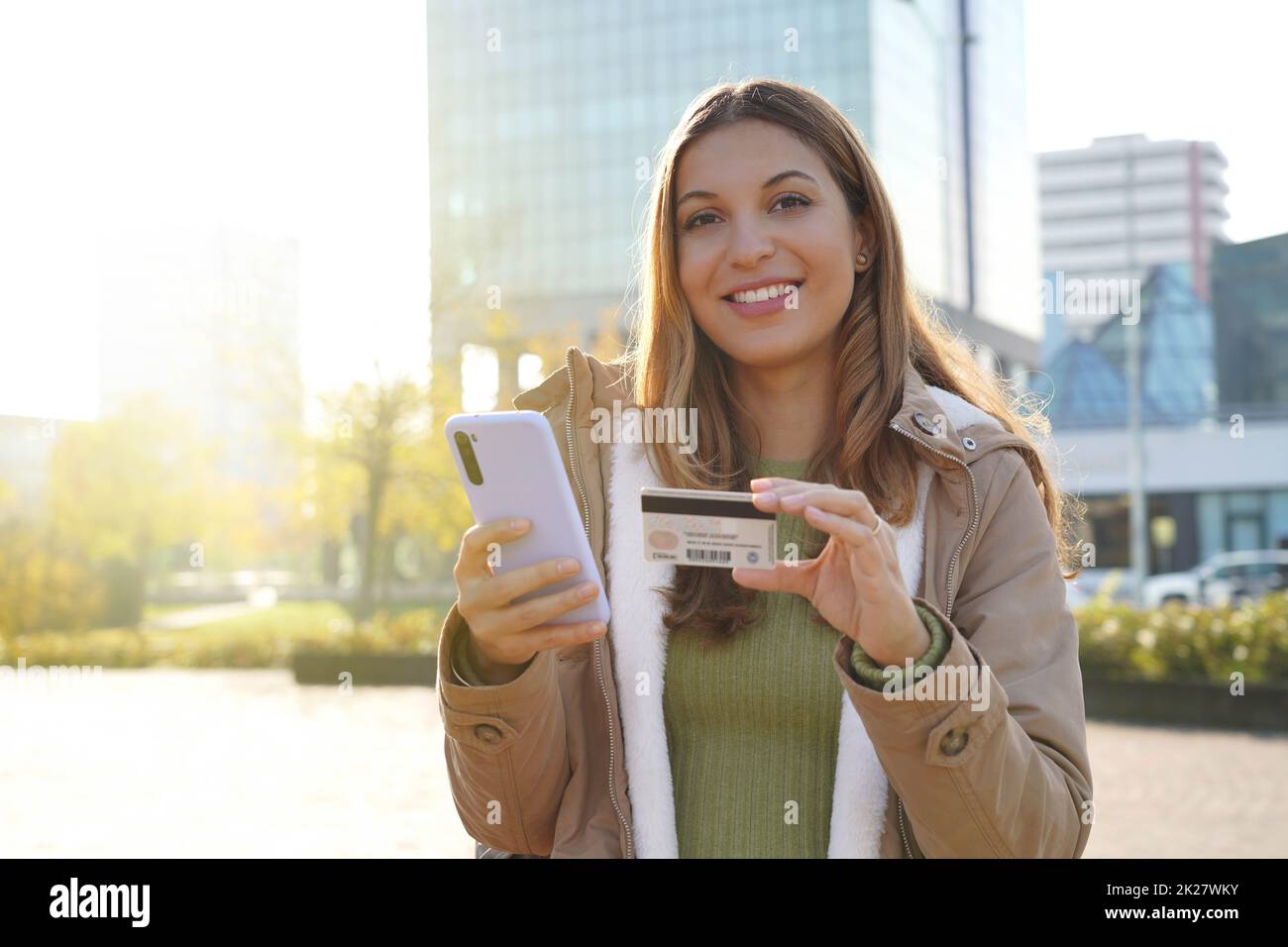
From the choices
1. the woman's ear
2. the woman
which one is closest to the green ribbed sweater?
the woman

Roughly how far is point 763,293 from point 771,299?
0.02 metres

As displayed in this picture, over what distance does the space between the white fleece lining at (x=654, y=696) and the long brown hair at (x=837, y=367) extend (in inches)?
2.0

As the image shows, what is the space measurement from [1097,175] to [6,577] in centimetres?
12631

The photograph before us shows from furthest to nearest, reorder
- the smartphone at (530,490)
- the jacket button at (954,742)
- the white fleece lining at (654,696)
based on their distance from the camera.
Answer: the white fleece lining at (654,696) < the smartphone at (530,490) < the jacket button at (954,742)

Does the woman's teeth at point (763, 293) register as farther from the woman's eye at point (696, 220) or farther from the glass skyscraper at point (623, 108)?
the glass skyscraper at point (623, 108)

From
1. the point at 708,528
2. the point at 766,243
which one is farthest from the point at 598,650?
the point at 766,243

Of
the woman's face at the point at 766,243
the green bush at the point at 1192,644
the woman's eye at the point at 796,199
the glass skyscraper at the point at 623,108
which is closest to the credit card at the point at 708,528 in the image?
the woman's face at the point at 766,243

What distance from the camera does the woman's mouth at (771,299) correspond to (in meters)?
2.44

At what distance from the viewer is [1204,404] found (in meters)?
50.2

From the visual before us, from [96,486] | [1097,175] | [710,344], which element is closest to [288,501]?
[96,486]

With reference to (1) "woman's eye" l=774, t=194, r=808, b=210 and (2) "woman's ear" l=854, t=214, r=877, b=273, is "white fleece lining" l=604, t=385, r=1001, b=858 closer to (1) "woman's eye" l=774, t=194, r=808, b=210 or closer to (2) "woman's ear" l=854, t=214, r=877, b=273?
(2) "woman's ear" l=854, t=214, r=877, b=273

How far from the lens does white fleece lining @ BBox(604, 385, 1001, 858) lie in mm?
2180

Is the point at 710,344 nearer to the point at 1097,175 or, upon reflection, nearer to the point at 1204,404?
the point at 1204,404

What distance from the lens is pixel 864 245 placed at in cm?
262
